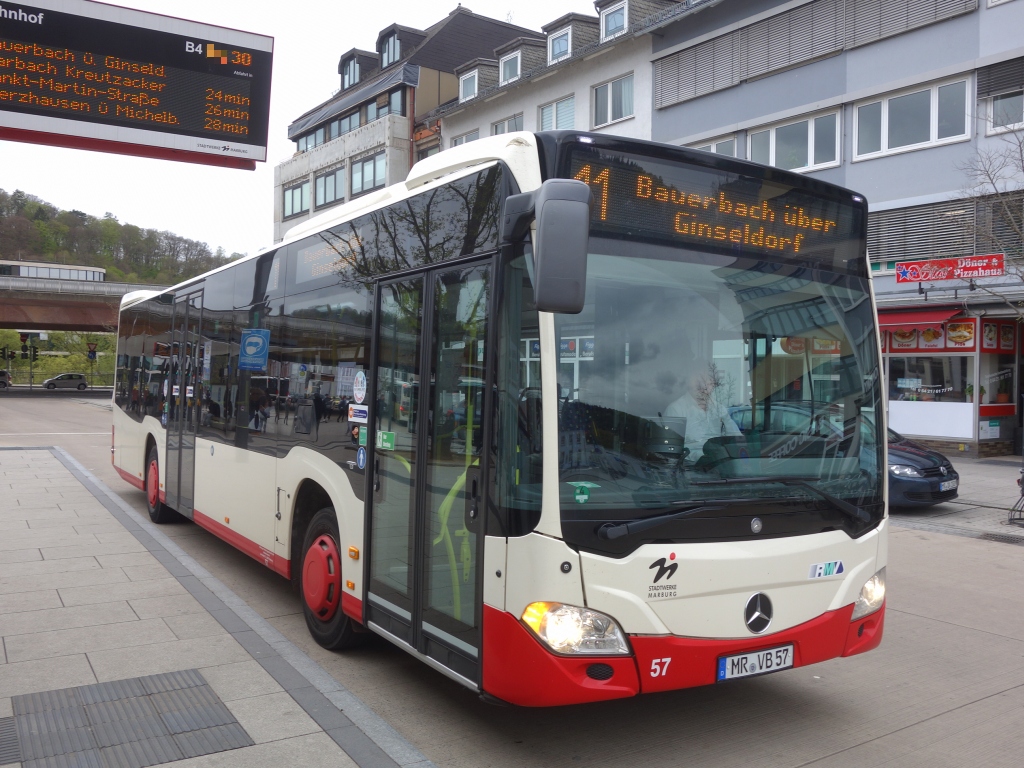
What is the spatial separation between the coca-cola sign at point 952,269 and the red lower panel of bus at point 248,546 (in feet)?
51.7

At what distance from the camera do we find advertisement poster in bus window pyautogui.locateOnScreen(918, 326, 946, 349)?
71.6ft

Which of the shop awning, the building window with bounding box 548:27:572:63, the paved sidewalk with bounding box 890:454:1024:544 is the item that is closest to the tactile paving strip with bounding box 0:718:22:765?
the paved sidewalk with bounding box 890:454:1024:544

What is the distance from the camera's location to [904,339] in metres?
22.7

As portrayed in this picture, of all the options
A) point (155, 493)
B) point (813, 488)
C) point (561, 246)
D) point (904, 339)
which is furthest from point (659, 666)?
point (904, 339)

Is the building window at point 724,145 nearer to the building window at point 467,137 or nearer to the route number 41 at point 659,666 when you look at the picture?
the building window at point 467,137

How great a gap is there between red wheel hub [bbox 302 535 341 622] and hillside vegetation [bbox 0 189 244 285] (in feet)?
269

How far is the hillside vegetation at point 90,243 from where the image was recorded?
88.2 meters

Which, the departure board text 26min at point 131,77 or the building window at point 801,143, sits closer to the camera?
the departure board text 26min at point 131,77

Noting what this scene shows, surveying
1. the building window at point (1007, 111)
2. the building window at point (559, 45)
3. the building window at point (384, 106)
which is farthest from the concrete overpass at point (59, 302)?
the building window at point (1007, 111)

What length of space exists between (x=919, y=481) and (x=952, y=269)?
882 cm

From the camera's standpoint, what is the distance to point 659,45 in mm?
28188

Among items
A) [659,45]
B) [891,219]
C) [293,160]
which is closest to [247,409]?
[891,219]

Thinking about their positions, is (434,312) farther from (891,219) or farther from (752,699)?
(891,219)

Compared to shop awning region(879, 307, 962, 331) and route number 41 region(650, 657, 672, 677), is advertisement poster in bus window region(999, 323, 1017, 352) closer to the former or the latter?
shop awning region(879, 307, 962, 331)
